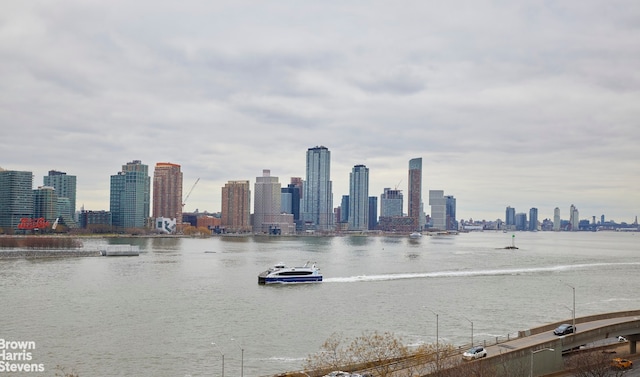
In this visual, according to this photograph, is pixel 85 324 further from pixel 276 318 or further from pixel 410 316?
pixel 410 316

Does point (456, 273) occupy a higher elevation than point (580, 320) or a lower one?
lower

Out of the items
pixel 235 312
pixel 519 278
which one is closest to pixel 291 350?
pixel 235 312

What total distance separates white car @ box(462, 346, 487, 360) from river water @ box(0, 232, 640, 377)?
34.9 ft

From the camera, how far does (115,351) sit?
41875mm

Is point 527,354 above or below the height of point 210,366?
above

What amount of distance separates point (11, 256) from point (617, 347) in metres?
119

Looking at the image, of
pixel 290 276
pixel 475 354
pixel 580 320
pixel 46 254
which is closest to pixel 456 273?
pixel 290 276

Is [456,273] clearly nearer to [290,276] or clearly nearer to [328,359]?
[290,276]

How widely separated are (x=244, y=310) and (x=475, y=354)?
103ft

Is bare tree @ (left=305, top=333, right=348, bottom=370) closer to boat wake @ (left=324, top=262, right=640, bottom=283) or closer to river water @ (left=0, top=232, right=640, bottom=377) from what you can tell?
river water @ (left=0, top=232, right=640, bottom=377)

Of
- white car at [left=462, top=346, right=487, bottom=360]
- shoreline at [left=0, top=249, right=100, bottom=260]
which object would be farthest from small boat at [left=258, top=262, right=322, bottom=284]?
shoreline at [left=0, top=249, right=100, bottom=260]

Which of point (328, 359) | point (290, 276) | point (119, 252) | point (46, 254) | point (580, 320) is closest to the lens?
point (328, 359)

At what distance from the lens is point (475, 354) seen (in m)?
33.2

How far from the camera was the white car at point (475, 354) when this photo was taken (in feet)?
108
